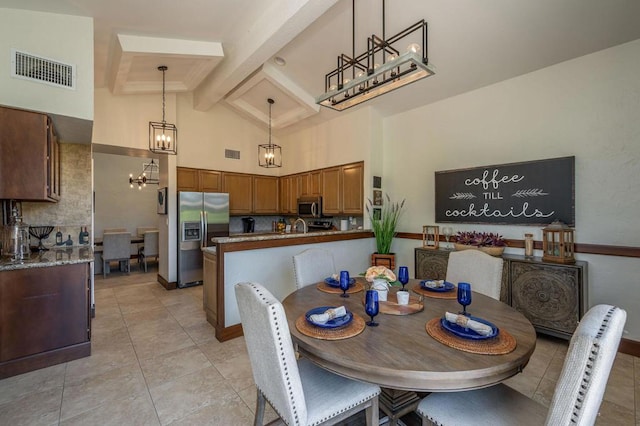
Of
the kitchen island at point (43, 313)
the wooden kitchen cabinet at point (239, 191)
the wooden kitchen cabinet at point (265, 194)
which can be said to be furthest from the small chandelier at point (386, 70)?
the wooden kitchen cabinet at point (265, 194)

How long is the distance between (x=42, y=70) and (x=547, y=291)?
5.19 meters

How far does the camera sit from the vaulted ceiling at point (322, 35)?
2588 millimetres

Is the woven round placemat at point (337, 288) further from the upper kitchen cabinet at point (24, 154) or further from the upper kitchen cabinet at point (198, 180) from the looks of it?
the upper kitchen cabinet at point (198, 180)

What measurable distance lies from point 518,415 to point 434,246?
2805 millimetres

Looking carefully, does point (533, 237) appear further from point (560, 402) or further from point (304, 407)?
point (304, 407)

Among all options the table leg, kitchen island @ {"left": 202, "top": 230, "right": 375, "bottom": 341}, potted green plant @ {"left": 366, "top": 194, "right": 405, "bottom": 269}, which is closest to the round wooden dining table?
the table leg

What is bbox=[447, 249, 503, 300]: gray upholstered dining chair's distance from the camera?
222cm

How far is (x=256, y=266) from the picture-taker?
10.6 ft

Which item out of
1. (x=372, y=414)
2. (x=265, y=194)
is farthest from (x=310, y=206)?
(x=372, y=414)

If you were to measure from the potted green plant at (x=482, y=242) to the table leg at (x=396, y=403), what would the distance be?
2.12m

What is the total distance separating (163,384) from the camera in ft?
7.38

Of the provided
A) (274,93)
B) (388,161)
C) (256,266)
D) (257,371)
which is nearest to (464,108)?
(388,161)

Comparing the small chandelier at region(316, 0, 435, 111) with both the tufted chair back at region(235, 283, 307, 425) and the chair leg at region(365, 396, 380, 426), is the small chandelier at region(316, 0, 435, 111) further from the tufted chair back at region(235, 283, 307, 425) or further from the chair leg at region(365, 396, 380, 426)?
the chair leg at region(365, 396, 380, 426)

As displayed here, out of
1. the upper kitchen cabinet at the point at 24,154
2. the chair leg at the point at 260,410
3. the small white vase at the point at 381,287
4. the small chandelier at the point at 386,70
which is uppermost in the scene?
the small chandelier at the point at 386,70
